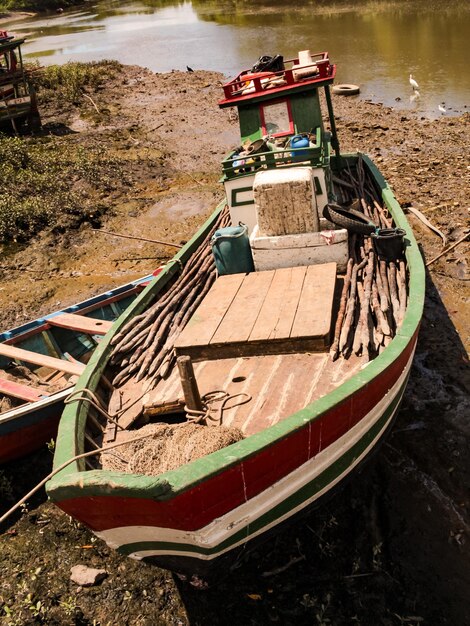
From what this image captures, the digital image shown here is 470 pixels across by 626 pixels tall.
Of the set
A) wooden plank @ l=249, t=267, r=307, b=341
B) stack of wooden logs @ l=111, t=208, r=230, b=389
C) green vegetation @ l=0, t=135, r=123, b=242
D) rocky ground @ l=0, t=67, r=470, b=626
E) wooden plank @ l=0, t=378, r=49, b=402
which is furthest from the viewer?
green vegetation @ l=0, t=135, r=123, b=242

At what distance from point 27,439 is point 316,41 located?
97.4 feet

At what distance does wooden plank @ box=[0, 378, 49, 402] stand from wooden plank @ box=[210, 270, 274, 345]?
2.59 meters

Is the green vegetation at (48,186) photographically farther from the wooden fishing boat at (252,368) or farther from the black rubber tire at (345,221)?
the black rubber tire at (345,221)

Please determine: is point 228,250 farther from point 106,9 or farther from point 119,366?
point 106,9

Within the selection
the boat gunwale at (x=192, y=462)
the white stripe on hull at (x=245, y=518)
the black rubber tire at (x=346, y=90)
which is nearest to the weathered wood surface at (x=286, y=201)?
the boat gunwale at (x=192, y=462)

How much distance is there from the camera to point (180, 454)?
457 centimetres

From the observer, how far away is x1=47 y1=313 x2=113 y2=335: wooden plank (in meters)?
8.11

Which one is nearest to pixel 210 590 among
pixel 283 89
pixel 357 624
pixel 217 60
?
pixel 357 624

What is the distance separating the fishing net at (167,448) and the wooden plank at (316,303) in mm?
1359

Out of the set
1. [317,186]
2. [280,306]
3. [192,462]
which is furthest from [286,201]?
[192,462]

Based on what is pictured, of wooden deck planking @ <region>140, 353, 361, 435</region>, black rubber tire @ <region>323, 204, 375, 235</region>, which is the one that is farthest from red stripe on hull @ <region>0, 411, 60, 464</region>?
black rubber tire @ <region>323, 204, 375, 235</region>

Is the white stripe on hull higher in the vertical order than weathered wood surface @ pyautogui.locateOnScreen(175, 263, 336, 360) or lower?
lower

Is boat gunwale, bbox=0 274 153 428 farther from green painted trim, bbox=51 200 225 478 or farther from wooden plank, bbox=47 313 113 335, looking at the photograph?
green painted trim, bbox=51 200 225 478

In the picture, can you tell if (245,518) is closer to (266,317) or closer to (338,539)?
(338,539)
